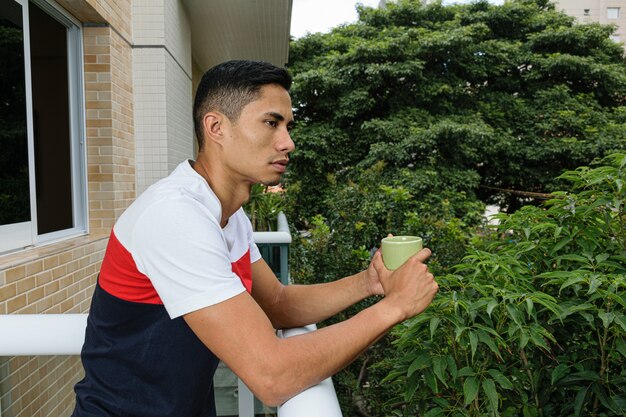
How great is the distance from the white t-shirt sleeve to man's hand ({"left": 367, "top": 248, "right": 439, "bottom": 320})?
36 centimetres

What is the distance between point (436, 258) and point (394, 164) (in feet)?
35.8

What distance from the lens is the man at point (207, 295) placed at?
3.33 feet

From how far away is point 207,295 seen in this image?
1023 millimetres

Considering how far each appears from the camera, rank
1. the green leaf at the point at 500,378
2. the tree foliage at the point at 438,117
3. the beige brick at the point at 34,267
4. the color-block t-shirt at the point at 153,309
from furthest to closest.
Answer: the tree foliage at the point at 438,117
the beige brick at the point at 34,267
the green leaf at the point at 500,378
the color-block t-shirt at the point at 153,309

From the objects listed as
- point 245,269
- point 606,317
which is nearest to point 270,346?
point 245,269

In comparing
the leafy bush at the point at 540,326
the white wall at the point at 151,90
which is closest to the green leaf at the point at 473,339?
the leafy bush at the point at 540,326

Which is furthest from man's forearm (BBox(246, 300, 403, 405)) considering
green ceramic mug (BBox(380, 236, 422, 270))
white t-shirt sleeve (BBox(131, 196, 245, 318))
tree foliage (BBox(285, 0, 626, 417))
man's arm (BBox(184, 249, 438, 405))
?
tree foliage (BBox(285, 0, 626, 417))

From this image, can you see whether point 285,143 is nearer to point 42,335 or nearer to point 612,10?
point 42,335

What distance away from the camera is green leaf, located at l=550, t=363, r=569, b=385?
5.49 ft

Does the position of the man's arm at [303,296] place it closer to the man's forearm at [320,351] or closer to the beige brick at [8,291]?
the man's forearm at [320,351]

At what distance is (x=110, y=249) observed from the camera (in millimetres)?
1192

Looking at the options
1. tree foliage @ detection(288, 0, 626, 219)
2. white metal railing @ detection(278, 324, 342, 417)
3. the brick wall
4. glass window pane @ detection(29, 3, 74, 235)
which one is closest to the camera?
white metal railing @ detection(278, 324, 342, 417)

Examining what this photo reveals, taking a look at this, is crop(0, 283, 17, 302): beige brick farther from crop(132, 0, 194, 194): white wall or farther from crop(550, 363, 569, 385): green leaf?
crop(132, 0, 194, 194): white wall

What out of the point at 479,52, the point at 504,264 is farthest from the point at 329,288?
the point at 479,52
